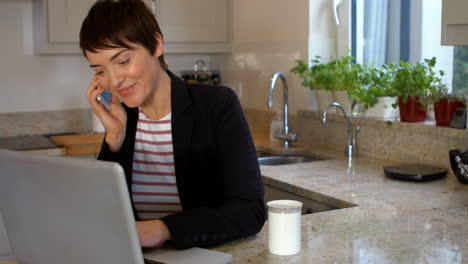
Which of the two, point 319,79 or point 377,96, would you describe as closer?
point 377,96

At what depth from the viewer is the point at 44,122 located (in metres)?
3.61

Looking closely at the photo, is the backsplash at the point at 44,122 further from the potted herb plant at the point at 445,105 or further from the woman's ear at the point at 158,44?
the woman's ear at the point at 158,44

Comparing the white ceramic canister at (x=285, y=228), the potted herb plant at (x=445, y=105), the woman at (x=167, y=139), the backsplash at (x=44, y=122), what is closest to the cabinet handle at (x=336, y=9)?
the potted herb plant at (x=445, y=105)

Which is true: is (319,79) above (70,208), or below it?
above

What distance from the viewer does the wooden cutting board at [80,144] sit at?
3092 mm

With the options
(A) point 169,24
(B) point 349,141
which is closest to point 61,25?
(A) point 169,24

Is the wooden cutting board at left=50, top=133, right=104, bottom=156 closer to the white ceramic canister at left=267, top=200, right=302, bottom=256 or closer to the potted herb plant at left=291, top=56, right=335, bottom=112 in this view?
the potted herb plant at left=291, top=56, right=335, bottom=112

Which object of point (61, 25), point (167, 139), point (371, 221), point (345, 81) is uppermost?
point (61, 25)

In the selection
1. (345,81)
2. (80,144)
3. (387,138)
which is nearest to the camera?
(387,138)

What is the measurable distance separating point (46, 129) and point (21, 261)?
2.55m

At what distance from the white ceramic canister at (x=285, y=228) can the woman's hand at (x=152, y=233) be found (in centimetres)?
23

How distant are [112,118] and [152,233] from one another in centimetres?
43

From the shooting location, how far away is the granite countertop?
53.2 inches

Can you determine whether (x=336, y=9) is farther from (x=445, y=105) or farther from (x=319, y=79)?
(x=445, y=105)
